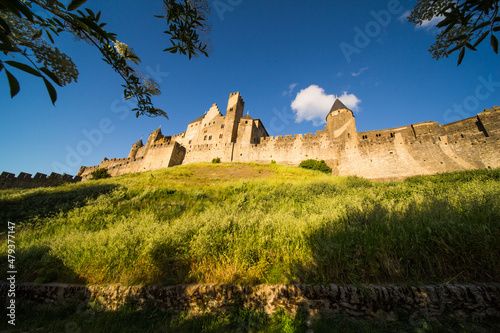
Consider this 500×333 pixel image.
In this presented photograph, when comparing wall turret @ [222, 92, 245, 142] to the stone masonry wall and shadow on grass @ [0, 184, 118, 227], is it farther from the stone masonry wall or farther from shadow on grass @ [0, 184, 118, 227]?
shadow on grass @ [0, 184, 118, 227]

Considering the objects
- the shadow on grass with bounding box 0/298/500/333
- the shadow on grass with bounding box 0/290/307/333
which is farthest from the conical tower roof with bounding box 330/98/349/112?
the shadow on grass with bounding box 0/290/307/333

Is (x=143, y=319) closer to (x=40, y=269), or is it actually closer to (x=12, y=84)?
(x=40, y=269)

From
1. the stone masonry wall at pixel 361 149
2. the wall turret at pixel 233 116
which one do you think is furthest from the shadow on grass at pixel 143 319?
the wall turret at pixel 233 116

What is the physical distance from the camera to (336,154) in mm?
Answer: 25859

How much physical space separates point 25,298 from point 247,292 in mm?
4857

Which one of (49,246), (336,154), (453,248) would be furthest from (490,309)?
(336,154)

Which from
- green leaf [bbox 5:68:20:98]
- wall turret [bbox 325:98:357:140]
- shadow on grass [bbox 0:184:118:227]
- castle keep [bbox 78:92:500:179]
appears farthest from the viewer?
wall turret [bbox 325:98:357:140]

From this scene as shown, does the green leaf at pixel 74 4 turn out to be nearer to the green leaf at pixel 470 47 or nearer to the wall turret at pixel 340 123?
the green leaf at pixel 470 47

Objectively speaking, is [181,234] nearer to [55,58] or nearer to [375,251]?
[55,58]

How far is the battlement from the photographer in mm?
19547

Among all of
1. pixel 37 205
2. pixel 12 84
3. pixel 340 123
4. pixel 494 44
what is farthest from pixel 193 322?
pixel 340 123

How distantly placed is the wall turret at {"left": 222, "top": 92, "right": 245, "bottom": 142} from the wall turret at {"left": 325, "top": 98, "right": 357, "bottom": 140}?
18.3 metres

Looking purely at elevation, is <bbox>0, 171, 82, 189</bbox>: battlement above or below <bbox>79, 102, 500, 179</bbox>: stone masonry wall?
below

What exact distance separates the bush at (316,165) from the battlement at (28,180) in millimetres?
35947
